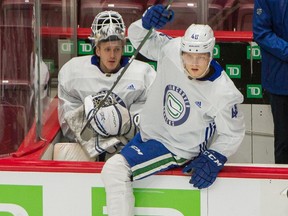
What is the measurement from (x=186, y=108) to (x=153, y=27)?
0.93 feet

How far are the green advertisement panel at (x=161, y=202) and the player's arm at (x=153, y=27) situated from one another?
1.49 ft

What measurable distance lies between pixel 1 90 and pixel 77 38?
1.44 metres

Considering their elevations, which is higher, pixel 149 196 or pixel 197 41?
pixel 197 41

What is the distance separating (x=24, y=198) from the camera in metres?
2.81

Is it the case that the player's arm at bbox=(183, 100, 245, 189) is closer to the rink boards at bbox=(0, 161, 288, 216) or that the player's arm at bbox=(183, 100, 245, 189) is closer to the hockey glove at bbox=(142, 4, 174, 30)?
the rink boards at bbox=(0, 161, 288, 216)

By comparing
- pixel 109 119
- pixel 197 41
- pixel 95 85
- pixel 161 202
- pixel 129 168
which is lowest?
pixel 161 202

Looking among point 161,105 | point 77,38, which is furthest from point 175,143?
point 77,38

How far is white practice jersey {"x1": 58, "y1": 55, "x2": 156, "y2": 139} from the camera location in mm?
3430

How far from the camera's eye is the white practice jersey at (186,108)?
2752 mm

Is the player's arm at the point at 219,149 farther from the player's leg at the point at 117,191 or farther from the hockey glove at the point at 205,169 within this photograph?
the player's leg at the point at 117,191

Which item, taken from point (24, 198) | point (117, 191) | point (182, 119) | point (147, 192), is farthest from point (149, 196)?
point (24, 198)

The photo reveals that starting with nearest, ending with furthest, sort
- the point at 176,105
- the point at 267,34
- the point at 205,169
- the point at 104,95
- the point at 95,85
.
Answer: the point at 205,169, the point at 176,105, the point at 267,34, the point at 104,95, the point at 95,85

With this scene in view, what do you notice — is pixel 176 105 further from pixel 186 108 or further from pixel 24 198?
pixel 24 198

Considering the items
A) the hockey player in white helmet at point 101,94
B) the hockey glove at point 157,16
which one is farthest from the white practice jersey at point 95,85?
the hockey glove at point 157,16
